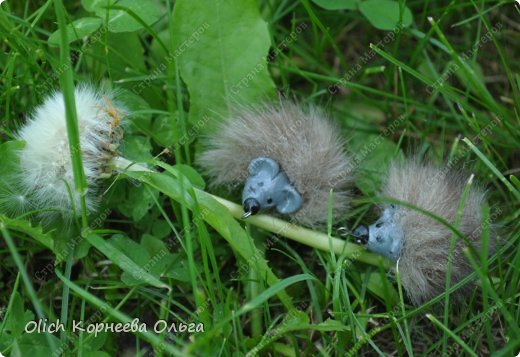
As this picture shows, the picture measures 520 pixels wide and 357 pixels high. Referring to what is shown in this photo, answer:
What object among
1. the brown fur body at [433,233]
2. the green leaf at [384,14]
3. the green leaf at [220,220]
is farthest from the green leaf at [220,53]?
the brown fur body at [433,233]

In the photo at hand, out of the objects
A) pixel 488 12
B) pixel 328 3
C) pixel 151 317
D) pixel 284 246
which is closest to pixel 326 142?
pixel 284 246

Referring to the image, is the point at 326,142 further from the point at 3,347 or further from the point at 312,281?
the point at 3,347

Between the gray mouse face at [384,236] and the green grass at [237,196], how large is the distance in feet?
0.25

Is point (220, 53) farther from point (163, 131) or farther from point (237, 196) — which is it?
point (237, 196)

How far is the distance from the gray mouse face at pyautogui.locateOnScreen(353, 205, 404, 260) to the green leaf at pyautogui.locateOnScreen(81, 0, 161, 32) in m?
1.28

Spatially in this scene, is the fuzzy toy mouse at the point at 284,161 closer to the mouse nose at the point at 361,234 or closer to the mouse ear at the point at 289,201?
the mouse ear at the point at 289,201

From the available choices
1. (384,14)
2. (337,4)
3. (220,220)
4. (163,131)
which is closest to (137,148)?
(163,131)

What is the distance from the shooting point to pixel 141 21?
2.82m

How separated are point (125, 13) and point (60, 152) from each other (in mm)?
699

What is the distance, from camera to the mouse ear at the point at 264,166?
8.87 ft

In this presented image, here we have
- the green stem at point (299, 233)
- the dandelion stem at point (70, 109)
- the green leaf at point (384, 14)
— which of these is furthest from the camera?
the green leaf at point (384, 14)

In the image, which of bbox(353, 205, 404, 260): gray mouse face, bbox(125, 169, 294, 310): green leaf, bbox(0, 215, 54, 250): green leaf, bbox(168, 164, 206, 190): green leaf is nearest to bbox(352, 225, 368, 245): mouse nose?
bbox(353, 205, 404, 260): gray mouse face

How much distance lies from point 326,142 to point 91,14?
129 centimetres

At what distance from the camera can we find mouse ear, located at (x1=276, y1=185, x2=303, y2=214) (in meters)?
2.70
